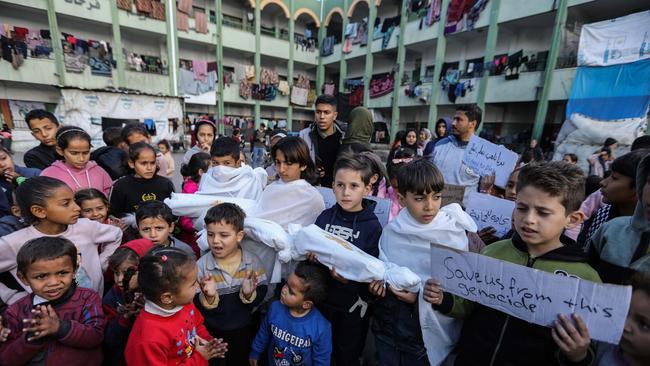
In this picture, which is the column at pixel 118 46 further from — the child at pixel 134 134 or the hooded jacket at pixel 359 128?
the hooded jacket at pixel 359 128

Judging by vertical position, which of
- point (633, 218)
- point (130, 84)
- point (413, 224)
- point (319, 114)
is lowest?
point (413, 224)

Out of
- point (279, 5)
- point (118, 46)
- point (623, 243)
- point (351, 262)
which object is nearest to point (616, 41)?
point (623, 243)

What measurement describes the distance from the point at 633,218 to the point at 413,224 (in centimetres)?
98

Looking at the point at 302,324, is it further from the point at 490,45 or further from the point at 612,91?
the point at 490,45

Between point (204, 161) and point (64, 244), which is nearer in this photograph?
point (64, 244)

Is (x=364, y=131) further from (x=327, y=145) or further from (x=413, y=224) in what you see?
(x=413, y=224)

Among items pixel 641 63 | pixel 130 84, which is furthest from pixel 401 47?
pixel 130 84

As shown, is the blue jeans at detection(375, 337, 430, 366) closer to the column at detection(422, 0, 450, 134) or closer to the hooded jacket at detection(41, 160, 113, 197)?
the hooded jacket at detection(41, 160, 113, 197)

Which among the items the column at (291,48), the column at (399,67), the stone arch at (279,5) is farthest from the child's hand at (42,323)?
the stone arch at (279,5)

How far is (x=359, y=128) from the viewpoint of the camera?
3016 millimetres

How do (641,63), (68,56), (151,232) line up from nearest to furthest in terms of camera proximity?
1. (151,232)
2. (641,63)
3. (68,56)

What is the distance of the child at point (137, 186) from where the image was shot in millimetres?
2475

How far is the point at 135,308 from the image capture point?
146 cm

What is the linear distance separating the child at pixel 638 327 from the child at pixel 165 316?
1.68 metres
